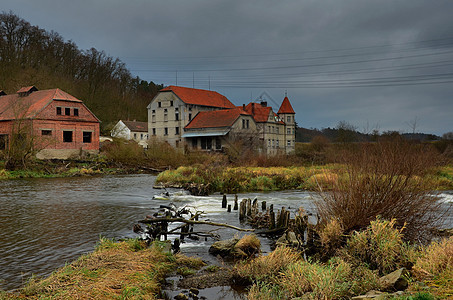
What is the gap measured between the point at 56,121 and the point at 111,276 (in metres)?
39.4

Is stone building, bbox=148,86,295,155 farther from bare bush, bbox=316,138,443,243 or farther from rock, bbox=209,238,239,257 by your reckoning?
bare bush, bbox=316,138,443,243

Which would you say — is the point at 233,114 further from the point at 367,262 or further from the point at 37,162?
the point at 367,262

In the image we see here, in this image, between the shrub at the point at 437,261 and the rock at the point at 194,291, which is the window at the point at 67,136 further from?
the shrub at the point at 437,261

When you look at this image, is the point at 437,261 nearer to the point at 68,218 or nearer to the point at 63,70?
the point at 68,218

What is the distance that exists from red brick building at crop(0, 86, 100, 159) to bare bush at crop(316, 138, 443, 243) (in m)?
35.8

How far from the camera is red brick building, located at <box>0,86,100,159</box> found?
132 feet

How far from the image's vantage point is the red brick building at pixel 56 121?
40.1m

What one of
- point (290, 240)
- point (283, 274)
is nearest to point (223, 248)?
point (290, 240)

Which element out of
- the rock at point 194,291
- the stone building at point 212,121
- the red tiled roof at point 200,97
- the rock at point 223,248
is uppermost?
the red tiled roof at point 200,97

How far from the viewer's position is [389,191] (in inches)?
338

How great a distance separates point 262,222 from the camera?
12.8m

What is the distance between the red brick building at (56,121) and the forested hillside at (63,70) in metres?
9.51

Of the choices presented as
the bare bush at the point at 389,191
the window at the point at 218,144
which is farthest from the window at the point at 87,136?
the bare bush at the point at 389,191

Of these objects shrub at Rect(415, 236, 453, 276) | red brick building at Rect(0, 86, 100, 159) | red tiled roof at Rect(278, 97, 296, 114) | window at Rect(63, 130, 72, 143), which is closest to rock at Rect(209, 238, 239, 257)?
shrub at Rect(415, 236, 453, 276)
